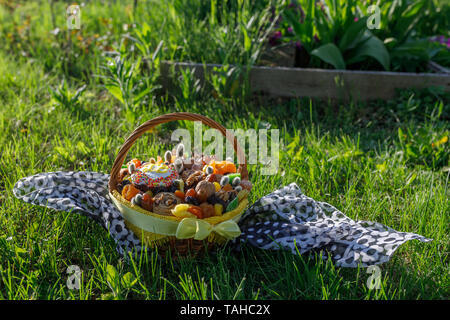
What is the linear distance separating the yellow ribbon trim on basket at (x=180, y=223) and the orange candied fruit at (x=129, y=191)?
0.03 meters

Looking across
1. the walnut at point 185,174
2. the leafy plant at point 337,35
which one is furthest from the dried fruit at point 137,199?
the leafy plant at point 337,35

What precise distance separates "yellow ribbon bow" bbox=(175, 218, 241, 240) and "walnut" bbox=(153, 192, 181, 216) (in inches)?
4.0

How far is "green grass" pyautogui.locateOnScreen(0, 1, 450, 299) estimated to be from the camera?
1.59 meters

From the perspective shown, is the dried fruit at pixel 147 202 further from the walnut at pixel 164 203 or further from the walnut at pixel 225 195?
the walnut at pixel 225 195

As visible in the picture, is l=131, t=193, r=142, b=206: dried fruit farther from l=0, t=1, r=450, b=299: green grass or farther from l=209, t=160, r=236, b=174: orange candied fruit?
l=209, t=160, r=236, b=174: orange candied fruit

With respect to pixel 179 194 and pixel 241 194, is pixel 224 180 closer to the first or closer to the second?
pixel 241 194

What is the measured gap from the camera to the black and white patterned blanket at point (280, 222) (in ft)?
5.49

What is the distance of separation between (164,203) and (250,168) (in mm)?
830

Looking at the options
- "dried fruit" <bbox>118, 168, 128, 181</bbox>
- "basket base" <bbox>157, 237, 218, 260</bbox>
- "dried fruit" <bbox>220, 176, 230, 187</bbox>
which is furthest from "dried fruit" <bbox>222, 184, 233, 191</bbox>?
"dried fruit" <bbox>118, 168, 128, 181</bbox>

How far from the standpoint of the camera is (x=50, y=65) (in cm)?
375

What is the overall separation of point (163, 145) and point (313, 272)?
132 cm

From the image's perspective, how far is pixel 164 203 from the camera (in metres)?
1.65

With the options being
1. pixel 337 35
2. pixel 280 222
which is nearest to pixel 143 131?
pixel 280 222
